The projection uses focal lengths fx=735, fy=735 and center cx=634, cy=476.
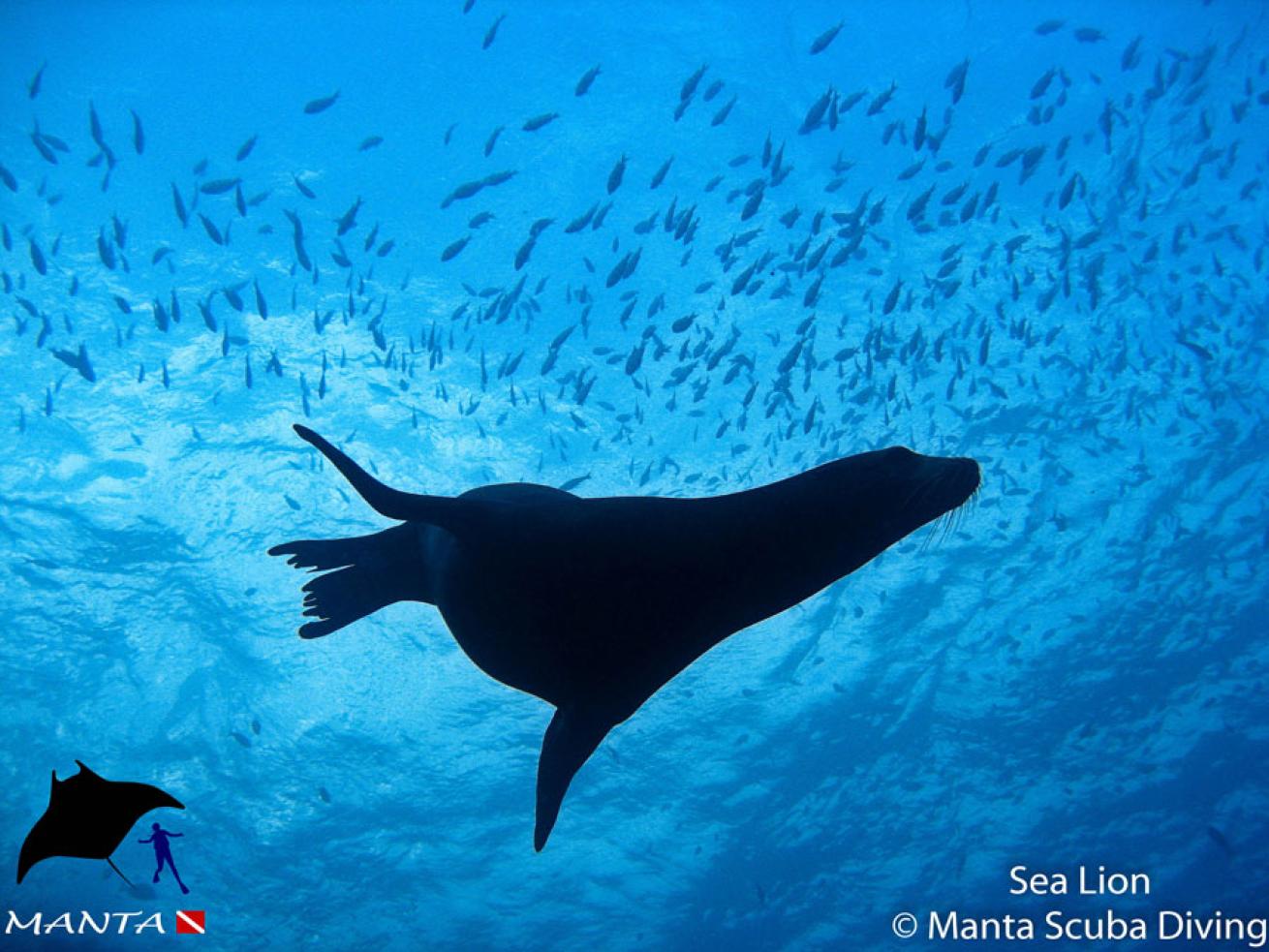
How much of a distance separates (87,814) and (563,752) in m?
3.13

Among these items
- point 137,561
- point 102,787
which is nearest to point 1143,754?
point 102,787

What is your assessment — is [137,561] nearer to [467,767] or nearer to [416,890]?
[467,767]

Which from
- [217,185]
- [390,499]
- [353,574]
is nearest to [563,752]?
[390,499]

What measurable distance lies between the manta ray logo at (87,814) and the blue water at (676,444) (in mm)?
7981

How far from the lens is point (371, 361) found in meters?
14.8

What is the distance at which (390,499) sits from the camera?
3.18 metres

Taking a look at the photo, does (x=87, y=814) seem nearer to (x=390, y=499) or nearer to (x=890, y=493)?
(x=390, y=499)

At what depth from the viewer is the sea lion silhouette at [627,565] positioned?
3117 millimetres

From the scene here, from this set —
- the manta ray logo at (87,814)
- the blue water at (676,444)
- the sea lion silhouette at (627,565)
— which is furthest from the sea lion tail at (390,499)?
the blue water at (676,444)

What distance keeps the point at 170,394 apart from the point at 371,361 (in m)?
4.24

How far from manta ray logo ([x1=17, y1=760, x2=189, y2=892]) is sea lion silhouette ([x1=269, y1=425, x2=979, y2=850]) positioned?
223cm

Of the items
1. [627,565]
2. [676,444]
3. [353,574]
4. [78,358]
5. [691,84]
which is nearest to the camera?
A: [627,565]

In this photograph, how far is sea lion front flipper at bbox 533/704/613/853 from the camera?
12.5ft

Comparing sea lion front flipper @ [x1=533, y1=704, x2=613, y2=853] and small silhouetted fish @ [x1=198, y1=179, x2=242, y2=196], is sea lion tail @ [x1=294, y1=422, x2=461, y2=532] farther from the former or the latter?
small silhouetted fish @ [x1=198, y1=179, x2=242, y2=196]
